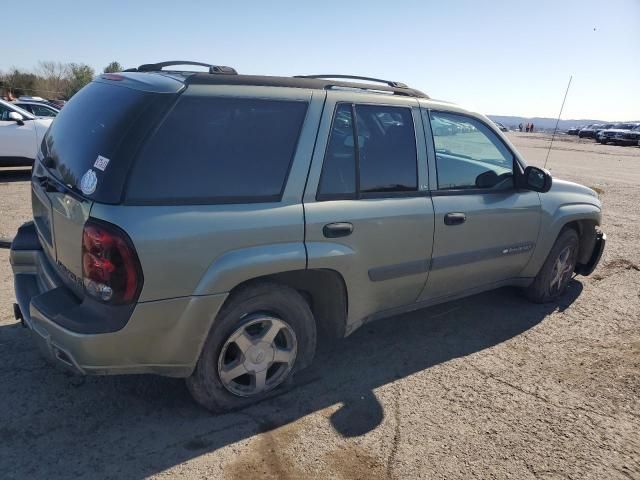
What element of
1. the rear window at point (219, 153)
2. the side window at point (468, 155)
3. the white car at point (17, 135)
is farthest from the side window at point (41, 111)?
the rear window at point (219, 153)

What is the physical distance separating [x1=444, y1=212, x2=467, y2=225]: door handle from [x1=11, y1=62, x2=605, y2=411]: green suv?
0.02m

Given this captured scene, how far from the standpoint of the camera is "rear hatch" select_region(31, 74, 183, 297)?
2.50m

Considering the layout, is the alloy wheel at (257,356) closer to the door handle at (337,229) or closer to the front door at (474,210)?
the door handle at (337,229)

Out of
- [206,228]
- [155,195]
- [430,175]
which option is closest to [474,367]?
[430,175]

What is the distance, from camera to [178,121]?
103 inches

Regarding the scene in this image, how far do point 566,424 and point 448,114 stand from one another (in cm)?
224

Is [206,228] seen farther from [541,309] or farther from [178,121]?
[541,309]

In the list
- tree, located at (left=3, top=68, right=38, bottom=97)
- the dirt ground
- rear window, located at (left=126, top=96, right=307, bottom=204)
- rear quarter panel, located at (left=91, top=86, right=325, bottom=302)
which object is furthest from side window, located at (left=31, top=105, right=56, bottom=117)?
tree, located at (left=3, top=68, right=38, bottom=97)

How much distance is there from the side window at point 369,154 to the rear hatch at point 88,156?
0.98 metres

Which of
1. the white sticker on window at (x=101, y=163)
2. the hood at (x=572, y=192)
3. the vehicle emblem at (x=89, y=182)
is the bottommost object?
the hood at (x=572, y=192)

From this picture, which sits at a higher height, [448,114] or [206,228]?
[448,114]

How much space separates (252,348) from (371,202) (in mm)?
1154

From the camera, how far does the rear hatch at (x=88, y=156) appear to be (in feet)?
8.20

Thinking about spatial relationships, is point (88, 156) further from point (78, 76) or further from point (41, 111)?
point (78, 76)
